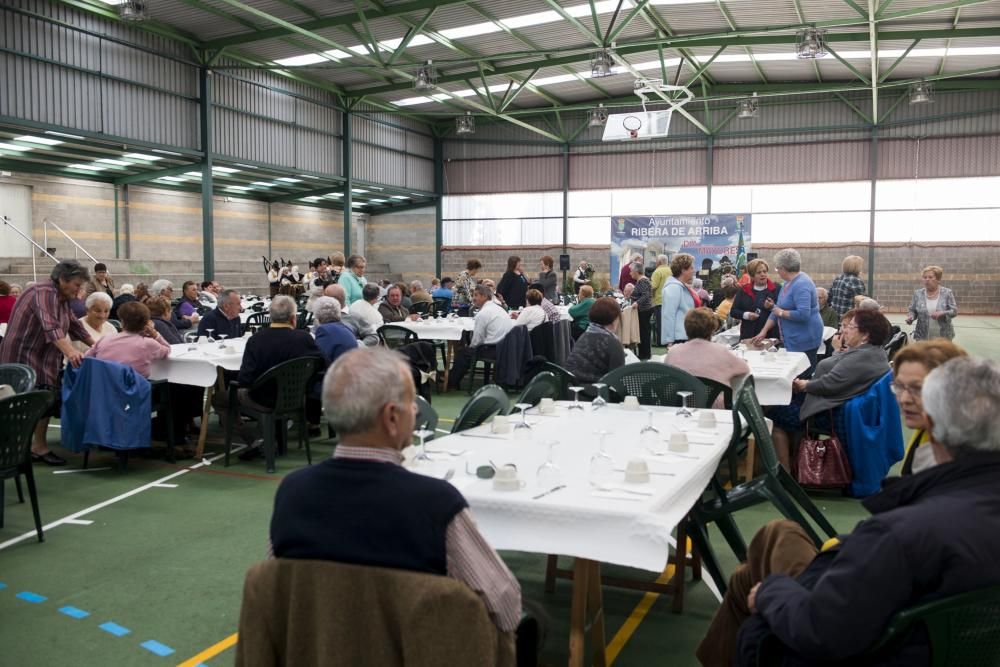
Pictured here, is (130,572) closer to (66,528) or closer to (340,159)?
(66,528)

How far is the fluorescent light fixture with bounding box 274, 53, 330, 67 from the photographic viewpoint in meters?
16.0

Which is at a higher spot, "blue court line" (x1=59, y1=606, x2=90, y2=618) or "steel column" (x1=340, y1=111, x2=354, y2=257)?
"steel column" (x1=340, y1=111, x2=354, y2=257)

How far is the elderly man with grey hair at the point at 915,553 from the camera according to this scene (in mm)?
1617

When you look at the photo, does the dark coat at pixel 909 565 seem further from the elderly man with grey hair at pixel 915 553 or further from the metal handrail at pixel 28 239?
the metal handrail at pixel 28 239

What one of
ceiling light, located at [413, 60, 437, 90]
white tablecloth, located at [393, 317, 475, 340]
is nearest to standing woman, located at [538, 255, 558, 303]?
white tablecloth, located at [393, 317, 475, 340]

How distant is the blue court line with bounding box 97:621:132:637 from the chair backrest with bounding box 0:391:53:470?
3.94ft

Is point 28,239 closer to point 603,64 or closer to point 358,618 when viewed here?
point 603,64

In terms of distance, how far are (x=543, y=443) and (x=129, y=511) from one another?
9.27 feet

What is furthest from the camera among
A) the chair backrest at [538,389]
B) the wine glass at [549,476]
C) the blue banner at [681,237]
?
the blue banner at [681,237]

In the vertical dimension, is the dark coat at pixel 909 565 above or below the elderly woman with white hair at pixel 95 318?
below

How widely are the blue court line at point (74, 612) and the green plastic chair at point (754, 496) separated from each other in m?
2.48

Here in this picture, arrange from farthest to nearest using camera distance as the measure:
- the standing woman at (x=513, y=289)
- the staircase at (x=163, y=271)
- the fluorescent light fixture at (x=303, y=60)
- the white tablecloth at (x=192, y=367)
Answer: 1. the staircase at (x=163, y=271)
2. the fluorescent light fixture at (x=303, y=60)
3. the standing woman at (x=513, y=289)
4. the white tablecloth at (x=192, y=367)

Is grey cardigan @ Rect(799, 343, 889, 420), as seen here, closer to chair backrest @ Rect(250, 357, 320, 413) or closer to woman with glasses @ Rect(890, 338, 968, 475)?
woman with glasses @ Rect(890, 338, 968, 475)

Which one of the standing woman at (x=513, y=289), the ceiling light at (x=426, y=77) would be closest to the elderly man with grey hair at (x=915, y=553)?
the standing woman at (x=513, y=289)
